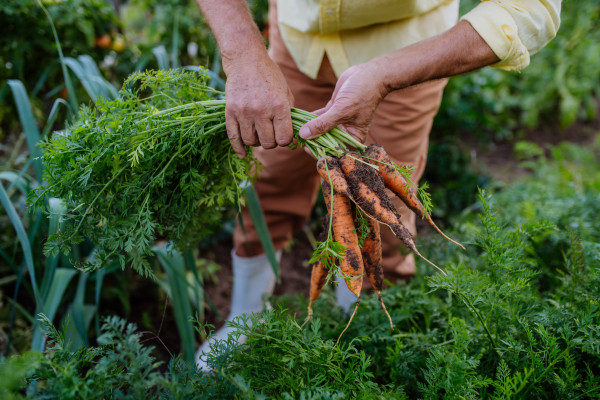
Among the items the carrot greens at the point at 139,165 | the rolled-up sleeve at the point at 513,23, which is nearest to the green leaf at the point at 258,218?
the carrot greens at the point at 139,165

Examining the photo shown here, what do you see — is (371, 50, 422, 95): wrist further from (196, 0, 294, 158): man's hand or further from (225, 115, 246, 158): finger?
(225, 115, 246, 158): finger

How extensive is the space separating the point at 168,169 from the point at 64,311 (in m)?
1.08

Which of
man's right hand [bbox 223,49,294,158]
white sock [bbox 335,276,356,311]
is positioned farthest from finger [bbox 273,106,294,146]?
white sock [bbox 335,276,356,311]

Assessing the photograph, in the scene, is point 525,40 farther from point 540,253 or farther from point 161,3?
point 161,3

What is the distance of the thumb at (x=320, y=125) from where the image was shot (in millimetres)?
1187

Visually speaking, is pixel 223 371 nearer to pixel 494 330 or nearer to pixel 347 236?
pixel 347 236

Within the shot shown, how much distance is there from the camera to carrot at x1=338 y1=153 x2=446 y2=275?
1198 mm

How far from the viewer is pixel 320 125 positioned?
1189 mm

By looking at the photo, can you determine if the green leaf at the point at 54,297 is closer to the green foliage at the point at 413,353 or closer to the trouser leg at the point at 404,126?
the green foliage at the point at 413,353

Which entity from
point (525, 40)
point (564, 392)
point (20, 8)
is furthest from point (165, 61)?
point (564, 392)

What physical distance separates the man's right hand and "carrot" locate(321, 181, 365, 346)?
0.81 ft

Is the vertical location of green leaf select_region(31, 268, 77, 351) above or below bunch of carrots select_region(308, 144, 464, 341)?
below

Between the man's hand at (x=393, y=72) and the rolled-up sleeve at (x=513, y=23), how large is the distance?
29mm

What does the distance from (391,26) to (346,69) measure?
0.84ft
